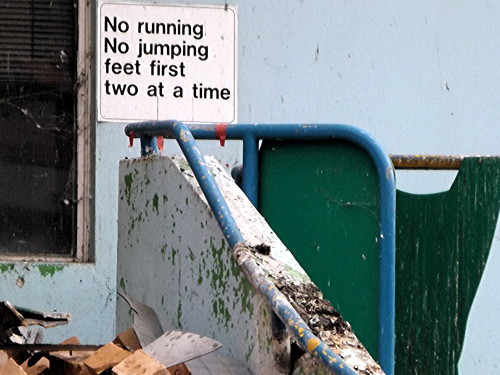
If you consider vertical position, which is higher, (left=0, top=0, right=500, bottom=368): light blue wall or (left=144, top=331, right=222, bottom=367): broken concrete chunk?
(left=0, top=0, right=500, bottom=368): light blue wall

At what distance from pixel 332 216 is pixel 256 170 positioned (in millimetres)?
310

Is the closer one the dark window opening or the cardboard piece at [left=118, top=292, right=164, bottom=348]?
the cardboard piece at [left=118, top=292, right=164, bottom=348]

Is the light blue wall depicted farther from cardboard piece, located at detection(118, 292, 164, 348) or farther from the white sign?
cardboard piece, located at detection(118, 292, 164, 348)

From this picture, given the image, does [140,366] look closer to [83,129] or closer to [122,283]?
[122,283]

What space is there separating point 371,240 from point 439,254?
750 millimetres

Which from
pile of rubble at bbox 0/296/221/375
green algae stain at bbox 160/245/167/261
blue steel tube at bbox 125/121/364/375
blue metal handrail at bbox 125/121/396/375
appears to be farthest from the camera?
green algae stain at bbox 160/245/167/261

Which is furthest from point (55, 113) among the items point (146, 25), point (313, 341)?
point (313, 341)

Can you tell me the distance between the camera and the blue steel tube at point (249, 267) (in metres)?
2.30

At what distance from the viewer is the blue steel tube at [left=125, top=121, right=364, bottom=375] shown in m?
2.30

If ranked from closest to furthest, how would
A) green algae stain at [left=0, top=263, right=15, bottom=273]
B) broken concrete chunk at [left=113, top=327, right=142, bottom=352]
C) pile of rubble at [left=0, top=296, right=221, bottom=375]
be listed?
pile of rubble at [left=0, top=296, right=221, bottom=375]
broken concrete chunk at [left=113, top=327, right=142, bottom=352]
green algae stain at [left=0, top=263, right=15, bottom=273]

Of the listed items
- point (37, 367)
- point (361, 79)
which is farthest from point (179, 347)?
point (361, 79)

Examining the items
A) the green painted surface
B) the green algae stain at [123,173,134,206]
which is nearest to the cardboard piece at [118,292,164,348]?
the green algae stain at [123,173,134,206]

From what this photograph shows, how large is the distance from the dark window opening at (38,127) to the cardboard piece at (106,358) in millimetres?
2220

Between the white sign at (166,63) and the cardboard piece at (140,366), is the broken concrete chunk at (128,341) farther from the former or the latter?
the white sign at (166,63)
